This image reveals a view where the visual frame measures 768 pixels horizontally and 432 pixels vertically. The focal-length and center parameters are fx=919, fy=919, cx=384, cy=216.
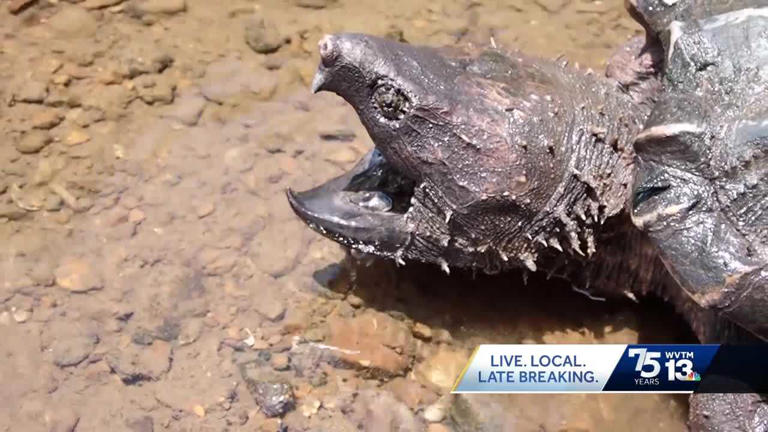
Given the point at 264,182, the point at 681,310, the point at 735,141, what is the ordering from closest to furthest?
1. the point at 735,141
2. the point at 681,310
3. the point at 264,182

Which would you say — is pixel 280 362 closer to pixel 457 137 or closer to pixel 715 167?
pixel 457 137

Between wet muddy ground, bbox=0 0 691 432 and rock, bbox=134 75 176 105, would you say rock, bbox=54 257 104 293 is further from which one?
rock, bbox=134 75 176 105

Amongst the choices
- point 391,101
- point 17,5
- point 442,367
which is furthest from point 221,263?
point 17,5

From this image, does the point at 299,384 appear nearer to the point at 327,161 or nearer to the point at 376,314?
the point at 376,314

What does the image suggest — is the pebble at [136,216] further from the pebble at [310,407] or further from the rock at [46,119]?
the pebble at [310,407]

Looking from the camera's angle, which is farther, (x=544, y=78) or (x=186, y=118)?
(x=186, y=118)

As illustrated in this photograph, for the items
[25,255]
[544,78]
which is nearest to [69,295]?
[25,255]
